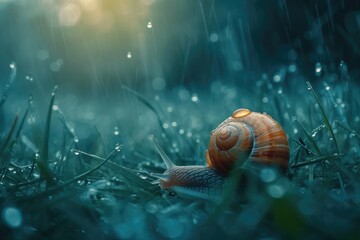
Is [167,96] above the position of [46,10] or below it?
below

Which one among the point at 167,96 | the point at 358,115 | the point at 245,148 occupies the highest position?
the point at 245,148

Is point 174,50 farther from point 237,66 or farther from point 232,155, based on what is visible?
point 232,155

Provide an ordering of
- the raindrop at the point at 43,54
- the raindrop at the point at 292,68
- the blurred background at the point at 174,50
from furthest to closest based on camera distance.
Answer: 1. the raindrop at the point at 43,54
2. the raindrop at the point at 292,68
3. the blurred background at the point at 174,50

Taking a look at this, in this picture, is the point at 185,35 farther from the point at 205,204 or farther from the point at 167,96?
the point at 205,204

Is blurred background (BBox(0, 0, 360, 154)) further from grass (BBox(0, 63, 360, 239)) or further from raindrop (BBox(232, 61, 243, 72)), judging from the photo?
grass (BBox(0, 63, 360, 239))

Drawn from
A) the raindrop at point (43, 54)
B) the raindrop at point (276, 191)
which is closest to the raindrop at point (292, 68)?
the raindrop at point (276, 191)

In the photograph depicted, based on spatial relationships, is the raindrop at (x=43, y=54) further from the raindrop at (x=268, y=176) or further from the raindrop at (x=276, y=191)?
the raindrop at (x=276, y=191)

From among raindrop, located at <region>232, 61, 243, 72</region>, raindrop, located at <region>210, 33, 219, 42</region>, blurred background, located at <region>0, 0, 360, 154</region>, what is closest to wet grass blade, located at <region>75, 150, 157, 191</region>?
blurred background, located at <region>0, 0, 360, 154</region>

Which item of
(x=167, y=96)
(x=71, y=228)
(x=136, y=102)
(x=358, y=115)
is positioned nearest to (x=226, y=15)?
(x=167, y=96)
